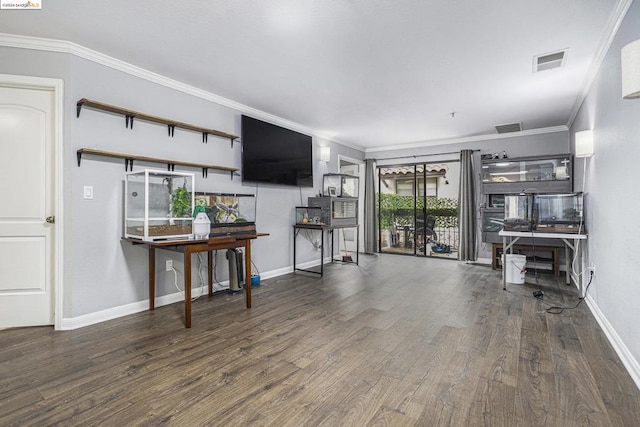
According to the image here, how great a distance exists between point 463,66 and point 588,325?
2.59 metres


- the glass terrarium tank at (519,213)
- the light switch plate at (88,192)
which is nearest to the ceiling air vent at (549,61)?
the glass terrarium tank at (519,213)

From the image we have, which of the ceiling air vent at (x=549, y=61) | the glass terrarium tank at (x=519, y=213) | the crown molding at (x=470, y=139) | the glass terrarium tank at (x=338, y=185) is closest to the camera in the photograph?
the ceiling air vent at (x=549, y=61)

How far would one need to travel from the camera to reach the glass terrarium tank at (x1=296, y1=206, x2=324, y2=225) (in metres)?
4.91

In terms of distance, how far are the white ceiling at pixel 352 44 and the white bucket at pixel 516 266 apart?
2.03 metres

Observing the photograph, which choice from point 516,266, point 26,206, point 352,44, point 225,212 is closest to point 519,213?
point 516,266

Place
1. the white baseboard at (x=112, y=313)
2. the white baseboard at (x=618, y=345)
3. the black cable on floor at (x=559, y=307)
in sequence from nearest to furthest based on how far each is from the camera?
the white baseboard at (x=618, y=345), the white baseboard at (x=112, y=313), the black cable on floor at (x=559, y=307)

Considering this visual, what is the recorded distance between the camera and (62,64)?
264 centimetres

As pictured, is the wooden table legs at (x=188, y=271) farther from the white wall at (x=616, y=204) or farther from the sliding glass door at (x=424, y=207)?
the sliding glass door at (x=424, y=207)

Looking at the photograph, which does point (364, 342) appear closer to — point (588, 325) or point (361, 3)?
point (588, 325)

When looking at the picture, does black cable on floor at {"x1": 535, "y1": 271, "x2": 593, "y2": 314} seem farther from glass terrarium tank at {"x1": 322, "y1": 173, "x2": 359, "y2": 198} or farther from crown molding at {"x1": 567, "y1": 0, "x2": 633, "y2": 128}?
glass terrarium tank at {"x1": 322, "y1": 173, "x2": 359, "y2": 198}

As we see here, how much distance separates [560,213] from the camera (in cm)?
376

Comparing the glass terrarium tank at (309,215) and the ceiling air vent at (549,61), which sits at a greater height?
the ceiling air vent at (549,61)

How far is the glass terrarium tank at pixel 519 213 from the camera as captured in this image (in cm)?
403

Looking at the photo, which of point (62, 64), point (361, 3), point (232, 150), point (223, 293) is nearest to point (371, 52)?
point (361, 3)
